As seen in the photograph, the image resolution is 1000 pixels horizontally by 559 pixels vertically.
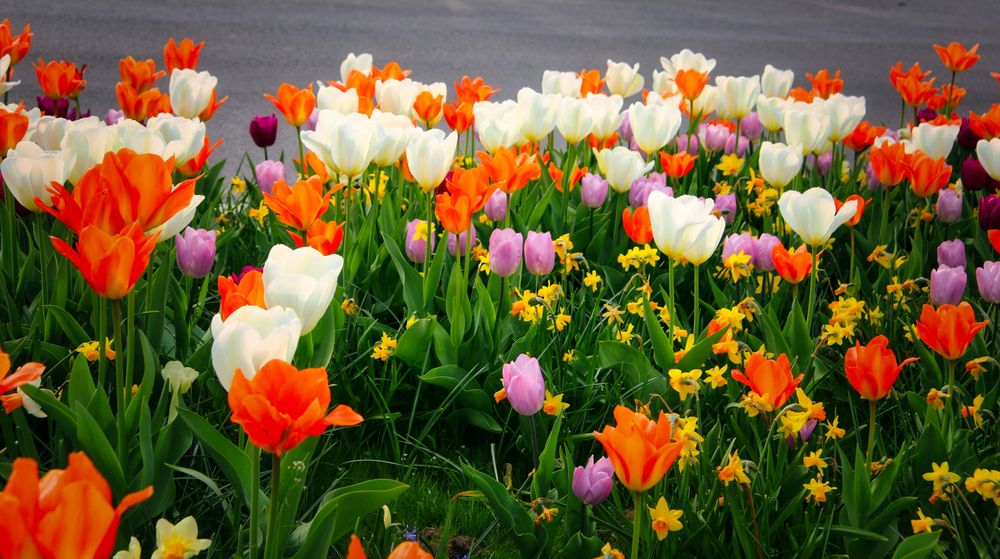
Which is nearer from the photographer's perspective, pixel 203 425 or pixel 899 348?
pixel 203 425

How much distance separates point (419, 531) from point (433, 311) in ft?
2.61

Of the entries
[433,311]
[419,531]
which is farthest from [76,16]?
[419,531]

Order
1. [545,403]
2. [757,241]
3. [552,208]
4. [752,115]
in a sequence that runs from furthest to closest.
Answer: [752,115]
[552,208]
[757,241]
[545,403]

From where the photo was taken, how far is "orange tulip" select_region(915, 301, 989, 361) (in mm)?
1948

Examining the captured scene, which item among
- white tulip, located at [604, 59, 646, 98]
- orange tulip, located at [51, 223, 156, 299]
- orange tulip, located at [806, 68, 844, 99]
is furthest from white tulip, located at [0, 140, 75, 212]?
orange tulip, located at [806, 68, 844, 99]

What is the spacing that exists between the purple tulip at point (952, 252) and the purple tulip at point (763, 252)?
19.4 inches

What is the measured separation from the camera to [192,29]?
352 inches

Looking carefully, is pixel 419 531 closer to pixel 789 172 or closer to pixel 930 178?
Answer: pixel 789 172

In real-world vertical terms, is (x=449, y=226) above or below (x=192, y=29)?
above

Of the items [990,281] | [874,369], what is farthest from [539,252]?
[990,281]

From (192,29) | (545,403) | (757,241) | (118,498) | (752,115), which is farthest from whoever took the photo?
(192,29)

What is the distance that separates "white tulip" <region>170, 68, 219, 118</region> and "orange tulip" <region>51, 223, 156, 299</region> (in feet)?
6.03

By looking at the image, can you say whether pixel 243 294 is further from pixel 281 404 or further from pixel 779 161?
pixel 779 161

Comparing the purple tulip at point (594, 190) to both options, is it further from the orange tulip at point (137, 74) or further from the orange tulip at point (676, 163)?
the orange tulip at point (137, 74)
